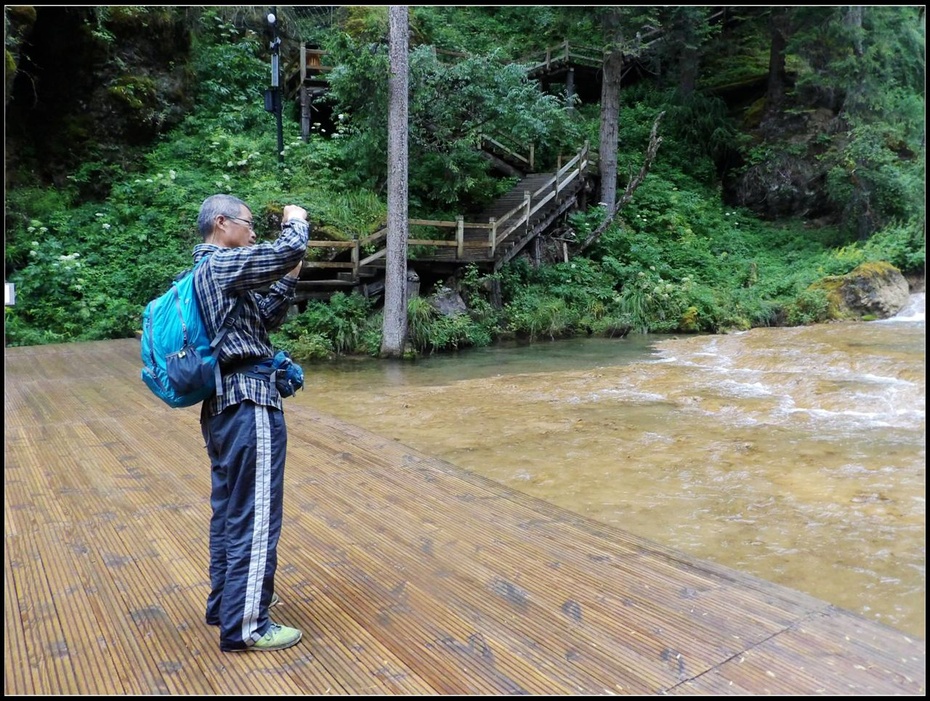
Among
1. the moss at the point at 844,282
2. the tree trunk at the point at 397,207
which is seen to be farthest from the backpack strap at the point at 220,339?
the moss at the point at 844,282

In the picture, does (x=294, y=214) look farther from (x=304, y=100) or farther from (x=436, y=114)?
(x=304, y=100)

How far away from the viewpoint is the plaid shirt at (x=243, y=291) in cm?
227

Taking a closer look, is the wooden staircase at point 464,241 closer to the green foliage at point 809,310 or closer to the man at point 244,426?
the green foliage at point 809,310

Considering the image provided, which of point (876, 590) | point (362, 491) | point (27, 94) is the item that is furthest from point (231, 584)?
point (27, 94)

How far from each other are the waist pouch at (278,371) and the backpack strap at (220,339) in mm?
65

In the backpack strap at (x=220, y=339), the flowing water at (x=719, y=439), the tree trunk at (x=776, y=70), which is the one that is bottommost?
the flowing water at (x=719, y=439)

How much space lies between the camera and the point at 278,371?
2.50 m

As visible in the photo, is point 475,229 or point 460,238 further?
point 475,229

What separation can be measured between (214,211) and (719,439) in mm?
5180

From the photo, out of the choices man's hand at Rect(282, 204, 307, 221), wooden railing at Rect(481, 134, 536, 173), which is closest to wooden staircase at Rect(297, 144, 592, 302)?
wooden railing at Rect(481, 134, 536, 173)

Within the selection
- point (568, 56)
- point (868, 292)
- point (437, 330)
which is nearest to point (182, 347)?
point (437, 330)

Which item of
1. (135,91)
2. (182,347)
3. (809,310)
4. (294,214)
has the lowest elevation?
(809,310)

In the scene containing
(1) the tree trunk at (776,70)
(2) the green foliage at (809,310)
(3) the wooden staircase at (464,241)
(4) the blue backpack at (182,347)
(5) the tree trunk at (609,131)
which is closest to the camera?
(4) the blue backpack at (182,347)

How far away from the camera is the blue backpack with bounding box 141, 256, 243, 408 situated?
2.26 m
